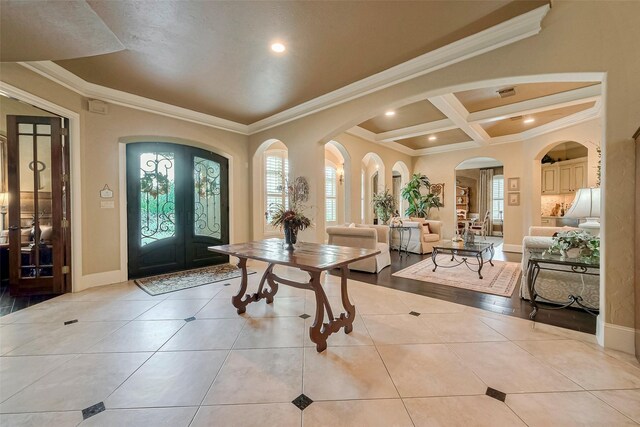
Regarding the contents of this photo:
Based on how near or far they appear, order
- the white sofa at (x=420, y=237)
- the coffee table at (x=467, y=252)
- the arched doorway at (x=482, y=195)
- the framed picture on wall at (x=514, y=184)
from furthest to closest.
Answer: the arched doorway at (x=482, y=195) → the framed picture on wall at (x=514, y=184) → the white sofa at (x=420, y=237) → the coffee table at (x=467, y=252)

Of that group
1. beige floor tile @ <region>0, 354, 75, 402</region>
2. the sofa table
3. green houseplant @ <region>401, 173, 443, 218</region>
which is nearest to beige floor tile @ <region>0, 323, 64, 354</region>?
beige floor tile @ <region>0, 354, 75, 402</region>

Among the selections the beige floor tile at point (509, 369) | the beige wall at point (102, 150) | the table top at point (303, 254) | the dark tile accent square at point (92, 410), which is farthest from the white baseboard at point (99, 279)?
the beige floor tile at point (509, 369)

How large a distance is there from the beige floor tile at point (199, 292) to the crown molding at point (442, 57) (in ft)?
10.6

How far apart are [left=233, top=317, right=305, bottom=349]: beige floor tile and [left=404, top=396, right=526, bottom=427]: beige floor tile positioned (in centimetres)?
106

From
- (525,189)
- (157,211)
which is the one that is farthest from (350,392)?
(525,189)

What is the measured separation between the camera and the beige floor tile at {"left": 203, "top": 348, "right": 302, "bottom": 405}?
1.62 metres

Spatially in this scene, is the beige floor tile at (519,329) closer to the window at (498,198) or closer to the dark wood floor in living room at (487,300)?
the dark wood floor in living room at (487,300)

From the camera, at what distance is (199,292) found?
11.8 feet

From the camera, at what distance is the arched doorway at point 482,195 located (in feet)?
33.9

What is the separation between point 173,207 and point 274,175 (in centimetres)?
291

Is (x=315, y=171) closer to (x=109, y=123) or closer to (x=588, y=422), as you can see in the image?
(x=109, y=123)

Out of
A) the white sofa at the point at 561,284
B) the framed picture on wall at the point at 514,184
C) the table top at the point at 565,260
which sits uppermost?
the framed picture on wall at the point at 514,184

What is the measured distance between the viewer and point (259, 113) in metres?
4.76

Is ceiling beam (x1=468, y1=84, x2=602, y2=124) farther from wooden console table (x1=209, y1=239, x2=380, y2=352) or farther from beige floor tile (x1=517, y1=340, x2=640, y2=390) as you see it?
wooden console table (x1=209, y1=239, x2=380, y2=352)
